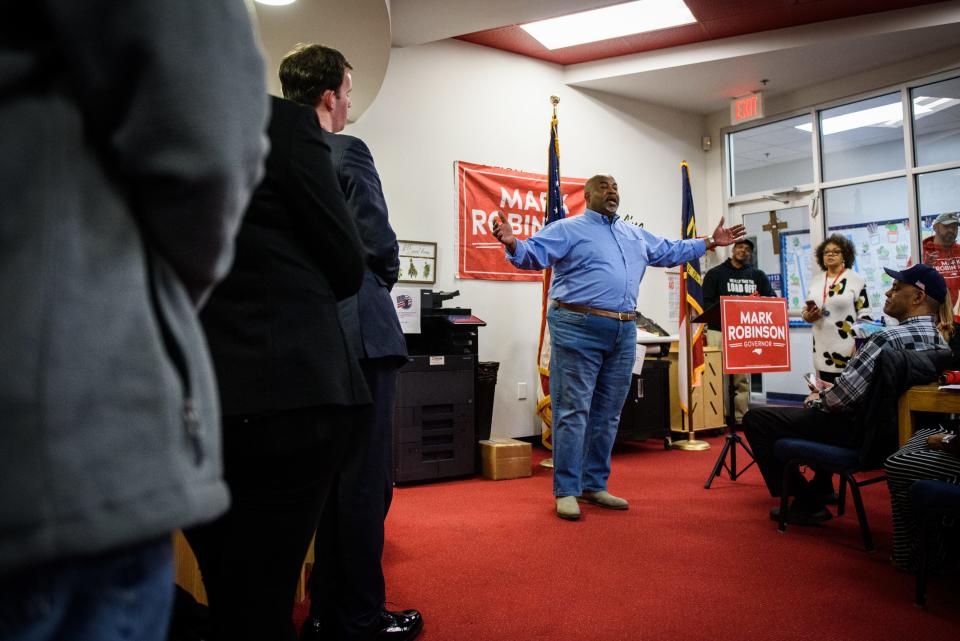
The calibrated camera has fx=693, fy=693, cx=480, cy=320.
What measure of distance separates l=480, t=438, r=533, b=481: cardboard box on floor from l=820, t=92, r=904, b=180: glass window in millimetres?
4447

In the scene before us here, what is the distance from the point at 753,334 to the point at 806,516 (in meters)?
1.50

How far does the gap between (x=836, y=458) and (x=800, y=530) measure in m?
0.56

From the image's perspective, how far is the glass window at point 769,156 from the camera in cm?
730

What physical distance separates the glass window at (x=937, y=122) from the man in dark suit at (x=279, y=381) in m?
6.74

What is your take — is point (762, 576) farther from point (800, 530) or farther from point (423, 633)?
point (423, 633)

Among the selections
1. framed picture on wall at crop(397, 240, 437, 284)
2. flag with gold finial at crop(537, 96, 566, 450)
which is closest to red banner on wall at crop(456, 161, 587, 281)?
framed picture on wall at crop(397, 240, 437, 284)

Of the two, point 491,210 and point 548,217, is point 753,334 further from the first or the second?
point 491,210

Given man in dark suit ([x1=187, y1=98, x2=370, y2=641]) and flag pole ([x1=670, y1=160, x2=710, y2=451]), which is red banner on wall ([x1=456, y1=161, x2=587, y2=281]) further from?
man in dark suit ([x1=187, y1=98, x2=370, y2=641])

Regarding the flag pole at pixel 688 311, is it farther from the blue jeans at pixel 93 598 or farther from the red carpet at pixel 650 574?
the blue jeans at pixel 93 598

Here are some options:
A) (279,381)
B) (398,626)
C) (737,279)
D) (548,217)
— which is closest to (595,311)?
(548,217)

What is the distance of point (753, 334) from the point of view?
14.8 feet

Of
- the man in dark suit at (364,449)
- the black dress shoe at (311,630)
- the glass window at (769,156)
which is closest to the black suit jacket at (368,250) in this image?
the man in dark suit at (364,449)

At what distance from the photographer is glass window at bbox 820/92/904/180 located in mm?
6574

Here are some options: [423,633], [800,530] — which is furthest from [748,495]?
[423,633]
